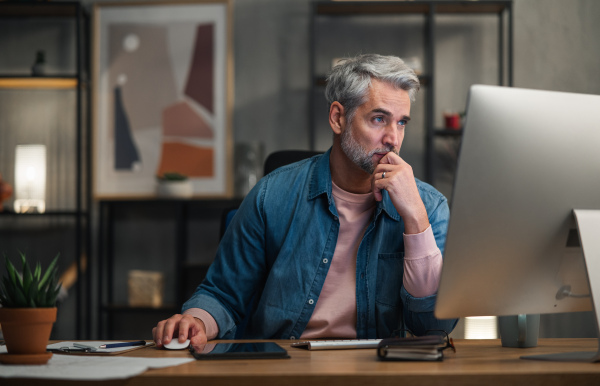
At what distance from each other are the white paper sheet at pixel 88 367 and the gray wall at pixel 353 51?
2623 millimetres

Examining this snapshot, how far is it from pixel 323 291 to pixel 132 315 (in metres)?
2.33

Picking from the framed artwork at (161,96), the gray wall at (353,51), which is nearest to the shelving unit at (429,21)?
the gray wall at (353,51)

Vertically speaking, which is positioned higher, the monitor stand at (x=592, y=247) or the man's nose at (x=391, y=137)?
the man's nose at (x=391, y=137)

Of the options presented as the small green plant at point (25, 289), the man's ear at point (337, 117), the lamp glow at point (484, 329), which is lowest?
the lamp glow at point (484, 329)

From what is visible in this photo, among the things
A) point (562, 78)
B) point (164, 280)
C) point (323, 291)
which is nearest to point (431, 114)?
point (562, 78)

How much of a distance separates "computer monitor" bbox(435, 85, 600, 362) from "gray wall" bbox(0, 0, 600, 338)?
8.54 ft

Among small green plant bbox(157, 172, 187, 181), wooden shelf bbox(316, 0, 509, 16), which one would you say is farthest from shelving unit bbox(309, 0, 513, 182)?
small green plant bbox(157, 172, 187, 181)

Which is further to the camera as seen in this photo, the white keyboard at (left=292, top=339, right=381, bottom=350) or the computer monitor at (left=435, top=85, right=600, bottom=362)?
the white keyboard at (left=292, top=339, right=381, bottom=350)

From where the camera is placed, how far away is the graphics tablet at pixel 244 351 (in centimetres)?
96

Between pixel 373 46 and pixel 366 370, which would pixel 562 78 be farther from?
pixel 366 370

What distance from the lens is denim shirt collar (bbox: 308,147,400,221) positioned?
1.45 meters

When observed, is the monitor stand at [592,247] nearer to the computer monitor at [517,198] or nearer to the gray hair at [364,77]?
the computer monitor at [517,198]

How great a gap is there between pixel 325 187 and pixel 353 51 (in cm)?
215

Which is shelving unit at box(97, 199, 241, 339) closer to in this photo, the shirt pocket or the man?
the man
